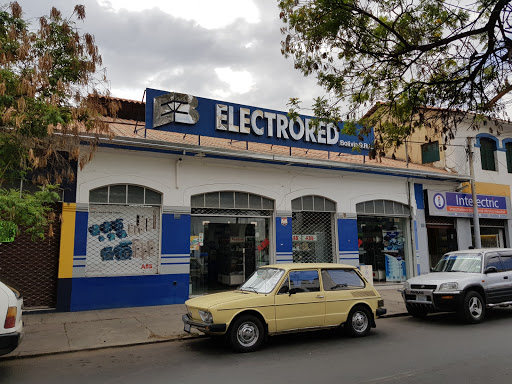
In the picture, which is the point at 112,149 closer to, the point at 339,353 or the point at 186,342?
the point at 186,342

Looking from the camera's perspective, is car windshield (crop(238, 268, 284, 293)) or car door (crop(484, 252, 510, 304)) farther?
car door (crop(484, 252, 510, 304))

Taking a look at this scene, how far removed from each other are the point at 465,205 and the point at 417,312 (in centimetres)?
960

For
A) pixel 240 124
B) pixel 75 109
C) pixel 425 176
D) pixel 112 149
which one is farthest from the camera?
pixel 425 176

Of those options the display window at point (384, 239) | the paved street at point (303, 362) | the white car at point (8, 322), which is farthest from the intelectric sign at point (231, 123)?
the white car at point (8, 322)

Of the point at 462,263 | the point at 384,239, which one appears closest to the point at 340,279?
the point at 462,263

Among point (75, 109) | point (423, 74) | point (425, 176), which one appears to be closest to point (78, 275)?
point (75, 109)

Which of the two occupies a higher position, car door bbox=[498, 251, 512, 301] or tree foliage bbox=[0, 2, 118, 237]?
tree foliage bbox=[0, 2, 118, 237]

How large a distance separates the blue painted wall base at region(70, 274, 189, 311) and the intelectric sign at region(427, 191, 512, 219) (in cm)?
1107

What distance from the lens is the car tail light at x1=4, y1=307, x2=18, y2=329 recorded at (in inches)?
216

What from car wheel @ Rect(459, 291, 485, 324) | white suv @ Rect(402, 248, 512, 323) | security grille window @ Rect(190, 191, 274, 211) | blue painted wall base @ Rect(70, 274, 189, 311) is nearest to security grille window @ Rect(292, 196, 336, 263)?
security grille window @ Rect(190, 191, 274, 211)

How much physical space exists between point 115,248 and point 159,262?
1.32 meters

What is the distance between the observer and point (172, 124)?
12.0 metres

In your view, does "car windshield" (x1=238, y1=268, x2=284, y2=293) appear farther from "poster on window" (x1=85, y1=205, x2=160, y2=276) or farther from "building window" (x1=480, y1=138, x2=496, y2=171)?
"building window" (x1=480, y1=138, x2=496, y2=171)

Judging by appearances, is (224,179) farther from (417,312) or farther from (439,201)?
(439,201)
